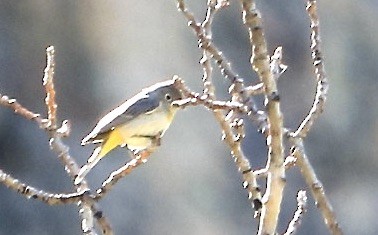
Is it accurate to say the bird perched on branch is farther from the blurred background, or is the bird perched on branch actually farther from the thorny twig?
the blurred background

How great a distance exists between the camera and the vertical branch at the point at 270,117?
0.62 metres

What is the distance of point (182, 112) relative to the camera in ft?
7.83

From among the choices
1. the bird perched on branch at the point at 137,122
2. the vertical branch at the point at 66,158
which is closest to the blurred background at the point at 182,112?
the bird perched on branch at the point at 137,122

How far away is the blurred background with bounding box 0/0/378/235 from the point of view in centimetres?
236

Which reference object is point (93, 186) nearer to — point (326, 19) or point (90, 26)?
point (90, 26)

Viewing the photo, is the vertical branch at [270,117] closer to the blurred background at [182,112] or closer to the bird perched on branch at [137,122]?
the bird perched on branch at [137,122]

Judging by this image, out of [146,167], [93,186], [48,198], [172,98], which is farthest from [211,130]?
[48,198]

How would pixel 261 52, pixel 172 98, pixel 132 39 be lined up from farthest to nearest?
1. pixel 132 39
2. pixel 172 98
3. pixel 261 52

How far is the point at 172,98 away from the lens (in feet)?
3.82

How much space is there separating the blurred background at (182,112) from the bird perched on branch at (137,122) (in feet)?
3.81

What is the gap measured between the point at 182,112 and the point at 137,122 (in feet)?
4.08

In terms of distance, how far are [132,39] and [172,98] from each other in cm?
122

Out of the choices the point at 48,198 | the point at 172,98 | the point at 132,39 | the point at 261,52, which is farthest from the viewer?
the point at 132,39

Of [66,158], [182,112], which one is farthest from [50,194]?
[182,112]
